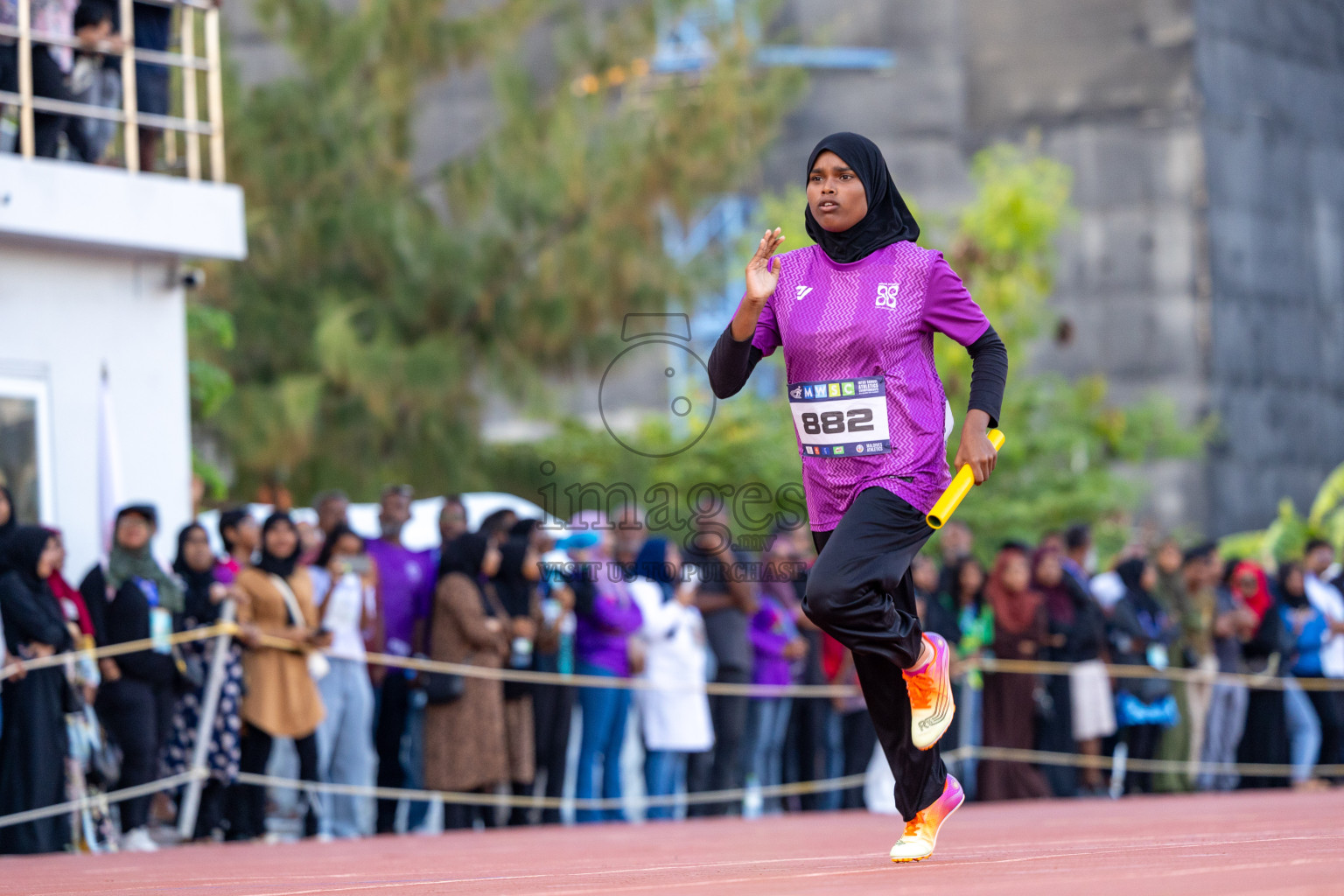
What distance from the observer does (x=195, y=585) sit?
36.0ft

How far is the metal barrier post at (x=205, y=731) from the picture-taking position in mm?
10578

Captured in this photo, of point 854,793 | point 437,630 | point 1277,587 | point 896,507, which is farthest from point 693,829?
point 1277,587

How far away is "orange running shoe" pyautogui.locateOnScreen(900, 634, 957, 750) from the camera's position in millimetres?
6168

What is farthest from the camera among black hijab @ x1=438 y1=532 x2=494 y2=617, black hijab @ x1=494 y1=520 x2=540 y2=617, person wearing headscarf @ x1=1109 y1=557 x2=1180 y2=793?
person wearing headscarf @ x1=1109 y1=557 x2=1180 y2=793

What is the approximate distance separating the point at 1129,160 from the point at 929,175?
3930mm

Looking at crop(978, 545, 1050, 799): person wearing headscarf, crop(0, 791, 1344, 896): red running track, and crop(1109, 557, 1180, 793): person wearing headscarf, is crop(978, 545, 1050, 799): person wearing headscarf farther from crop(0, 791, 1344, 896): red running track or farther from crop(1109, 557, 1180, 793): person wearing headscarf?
crop(0, 791, 1344, 896): red running track

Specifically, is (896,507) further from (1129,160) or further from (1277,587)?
(1129,160)

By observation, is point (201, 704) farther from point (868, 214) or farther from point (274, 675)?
point (868, 214)

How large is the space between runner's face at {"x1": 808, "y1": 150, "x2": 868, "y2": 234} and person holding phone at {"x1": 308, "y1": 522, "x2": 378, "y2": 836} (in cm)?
590

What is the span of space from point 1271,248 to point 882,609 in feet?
116

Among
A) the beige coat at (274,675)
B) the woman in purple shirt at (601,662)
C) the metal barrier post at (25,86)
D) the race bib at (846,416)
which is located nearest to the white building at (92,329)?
the metal barrier post at (25,86)

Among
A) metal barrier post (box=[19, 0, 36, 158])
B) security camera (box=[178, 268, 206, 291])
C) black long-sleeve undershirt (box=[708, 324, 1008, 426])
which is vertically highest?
metal barrier post (box=[19, 0, 36, 158])

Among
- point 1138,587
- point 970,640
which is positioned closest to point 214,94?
point 970,640

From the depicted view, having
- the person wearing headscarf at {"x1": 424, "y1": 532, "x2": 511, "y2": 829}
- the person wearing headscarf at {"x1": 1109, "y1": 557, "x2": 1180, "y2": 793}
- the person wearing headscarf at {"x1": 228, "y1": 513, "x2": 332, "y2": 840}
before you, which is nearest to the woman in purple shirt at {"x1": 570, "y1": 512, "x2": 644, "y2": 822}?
the person wearing headscarf at {"x1": 424, "y1": 532, "x2": 511, "y2": 829}
